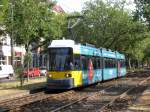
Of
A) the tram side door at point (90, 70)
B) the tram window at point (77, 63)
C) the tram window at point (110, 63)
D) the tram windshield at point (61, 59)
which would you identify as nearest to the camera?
the tram windshield at point (61, 59)

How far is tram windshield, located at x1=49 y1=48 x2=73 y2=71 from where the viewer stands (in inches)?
1110

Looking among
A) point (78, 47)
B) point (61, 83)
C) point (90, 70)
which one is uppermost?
point (78, 47)

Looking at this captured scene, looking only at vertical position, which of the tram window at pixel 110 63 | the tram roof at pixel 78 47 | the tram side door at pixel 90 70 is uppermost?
the tram roof at pixel 78 47

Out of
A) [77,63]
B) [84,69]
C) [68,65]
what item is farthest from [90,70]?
[68,65]

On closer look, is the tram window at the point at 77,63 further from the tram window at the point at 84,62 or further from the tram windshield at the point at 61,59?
the tram window at the point at 84,62

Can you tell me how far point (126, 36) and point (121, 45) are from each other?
4727 mm

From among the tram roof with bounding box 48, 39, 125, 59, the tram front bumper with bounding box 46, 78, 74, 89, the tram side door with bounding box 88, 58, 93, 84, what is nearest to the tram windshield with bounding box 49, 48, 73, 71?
the tram roof with bounding box 48, 39, 125, 59

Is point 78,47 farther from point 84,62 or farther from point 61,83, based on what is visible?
point 61,83

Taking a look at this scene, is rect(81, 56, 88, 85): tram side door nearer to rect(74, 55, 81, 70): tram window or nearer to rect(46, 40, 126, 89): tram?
rect(46, 40, 126, 89): tram

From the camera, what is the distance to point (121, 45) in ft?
269

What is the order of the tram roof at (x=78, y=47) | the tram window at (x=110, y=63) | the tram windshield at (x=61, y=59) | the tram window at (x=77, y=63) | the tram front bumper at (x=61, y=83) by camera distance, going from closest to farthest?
1. the tram front bumper at (x=61, y=83)
2. the tram windshield at (x=61, y=59)
3. the tram roof at (x=78, y=47)
4. the tram window at (x=77, y=63)
5. the tram window at (x=110, y=63)

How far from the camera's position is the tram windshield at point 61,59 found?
28188 mm

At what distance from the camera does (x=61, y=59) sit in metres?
28.4


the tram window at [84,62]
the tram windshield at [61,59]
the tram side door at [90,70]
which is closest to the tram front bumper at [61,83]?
the tram windshield at [61,59]
